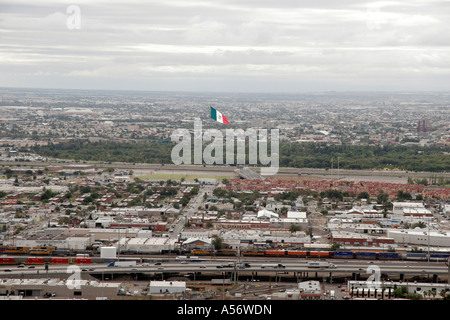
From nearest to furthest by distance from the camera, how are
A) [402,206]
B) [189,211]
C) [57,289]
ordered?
[57,289], [189,211], [402,206]

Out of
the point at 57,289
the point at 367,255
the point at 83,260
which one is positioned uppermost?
the point at 57,289

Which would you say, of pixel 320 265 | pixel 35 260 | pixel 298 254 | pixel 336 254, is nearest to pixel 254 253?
pixel 298 254

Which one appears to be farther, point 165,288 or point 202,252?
point 202,252

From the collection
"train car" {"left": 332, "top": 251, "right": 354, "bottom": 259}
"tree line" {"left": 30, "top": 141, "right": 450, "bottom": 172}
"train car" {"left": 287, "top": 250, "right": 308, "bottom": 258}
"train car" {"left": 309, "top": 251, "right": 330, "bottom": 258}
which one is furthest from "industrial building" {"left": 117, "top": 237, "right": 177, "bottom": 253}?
"tree line" {"left": 30, "top": 141, "right": 450, "bottom": 172}

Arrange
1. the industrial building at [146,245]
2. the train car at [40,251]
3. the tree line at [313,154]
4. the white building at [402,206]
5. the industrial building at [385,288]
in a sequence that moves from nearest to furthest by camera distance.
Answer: the industrial building at [385,288]
the train car at [40,251]
the industrial building at [146,245]
the white building at [402,206]
the tree line at [313,154]

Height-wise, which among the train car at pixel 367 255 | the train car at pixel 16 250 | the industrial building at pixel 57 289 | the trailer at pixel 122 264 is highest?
the industrial building at pixel 57 289

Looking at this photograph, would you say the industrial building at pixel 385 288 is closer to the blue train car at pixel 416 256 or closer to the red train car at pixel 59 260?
the blue train car at pixel 416 256

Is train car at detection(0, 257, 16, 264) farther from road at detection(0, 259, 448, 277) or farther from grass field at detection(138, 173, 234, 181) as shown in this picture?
grass field at detection(138, 173, 234, 181)

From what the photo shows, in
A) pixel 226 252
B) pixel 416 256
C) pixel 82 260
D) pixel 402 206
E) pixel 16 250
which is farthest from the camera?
pixel 402 206

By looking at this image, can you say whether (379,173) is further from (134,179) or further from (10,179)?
(10,179)

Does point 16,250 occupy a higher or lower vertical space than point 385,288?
lower

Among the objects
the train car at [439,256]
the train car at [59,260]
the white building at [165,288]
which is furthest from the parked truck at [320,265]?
the train car at [59,260]

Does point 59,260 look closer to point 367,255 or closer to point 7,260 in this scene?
point 7,260
